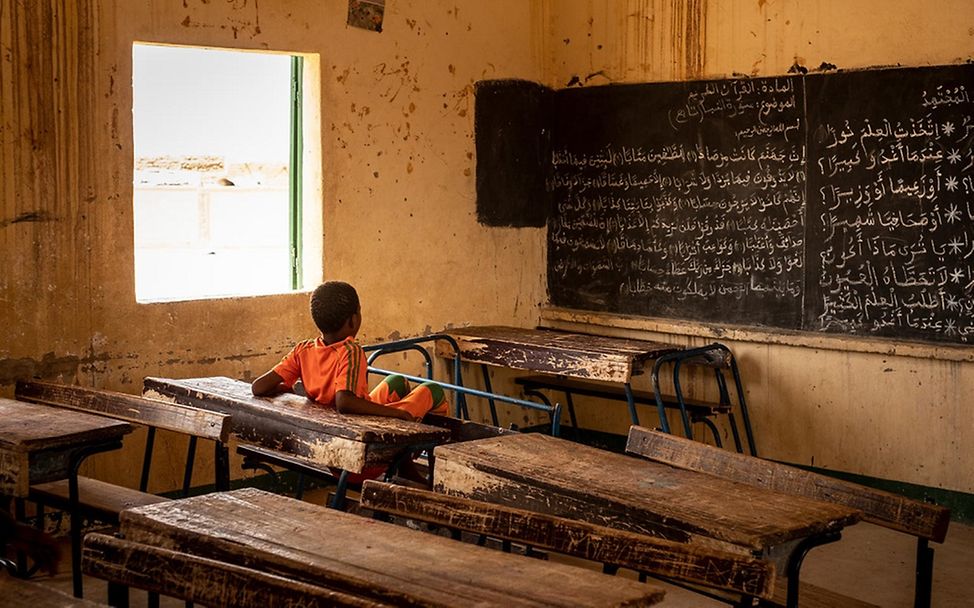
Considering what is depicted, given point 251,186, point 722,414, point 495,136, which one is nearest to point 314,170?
point 251,186

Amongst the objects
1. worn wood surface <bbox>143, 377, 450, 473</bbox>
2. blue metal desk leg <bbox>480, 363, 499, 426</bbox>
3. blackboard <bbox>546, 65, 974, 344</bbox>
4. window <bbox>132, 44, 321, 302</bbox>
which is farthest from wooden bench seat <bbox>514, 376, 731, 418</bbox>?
worn wood surface <bbox>143, 377, 450, 473</bbox>

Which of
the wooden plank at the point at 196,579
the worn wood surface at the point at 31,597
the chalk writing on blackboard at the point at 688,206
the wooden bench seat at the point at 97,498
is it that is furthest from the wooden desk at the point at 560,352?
the wooden plank at the point at 196,579

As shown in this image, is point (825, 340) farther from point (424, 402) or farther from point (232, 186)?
point (232, 186)

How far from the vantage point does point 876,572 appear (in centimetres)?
484

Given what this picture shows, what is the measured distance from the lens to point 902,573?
4.83m

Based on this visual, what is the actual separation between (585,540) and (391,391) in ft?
7.07

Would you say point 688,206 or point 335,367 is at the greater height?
point 688,206

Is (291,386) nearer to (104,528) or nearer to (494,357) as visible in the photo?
(104,528)

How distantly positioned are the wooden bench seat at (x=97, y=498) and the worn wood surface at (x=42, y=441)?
0.71ft

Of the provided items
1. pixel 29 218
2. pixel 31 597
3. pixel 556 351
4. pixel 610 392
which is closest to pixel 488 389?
pixel 610 392

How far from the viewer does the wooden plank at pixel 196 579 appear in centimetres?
219

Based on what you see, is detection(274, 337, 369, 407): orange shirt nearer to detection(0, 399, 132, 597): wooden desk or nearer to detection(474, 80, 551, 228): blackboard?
detection(0, 399, 132, 597): wooden desk

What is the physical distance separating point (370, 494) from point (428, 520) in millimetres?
217

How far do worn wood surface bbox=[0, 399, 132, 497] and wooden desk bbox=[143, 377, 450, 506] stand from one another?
1.88 ft
